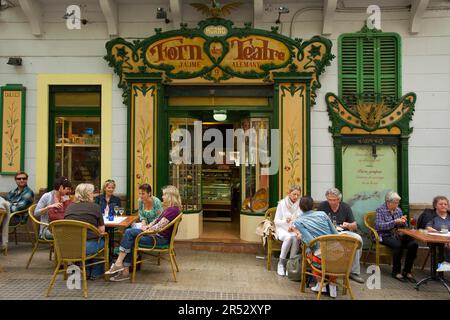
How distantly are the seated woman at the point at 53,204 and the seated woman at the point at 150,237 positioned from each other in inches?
48.7

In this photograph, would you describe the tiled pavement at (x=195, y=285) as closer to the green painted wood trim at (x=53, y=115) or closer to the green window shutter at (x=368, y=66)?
the green painted wood trim at (x=53, y=115)

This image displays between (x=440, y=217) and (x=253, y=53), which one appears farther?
(x=253, y=53)

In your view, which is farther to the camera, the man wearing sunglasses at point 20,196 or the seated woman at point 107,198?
the man wearing sunglasses at point 20,196

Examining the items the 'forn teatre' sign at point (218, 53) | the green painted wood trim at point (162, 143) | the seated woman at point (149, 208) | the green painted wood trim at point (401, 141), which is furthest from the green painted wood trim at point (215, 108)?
the seated woman at point (149, 208)

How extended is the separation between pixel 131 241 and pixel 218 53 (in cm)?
357

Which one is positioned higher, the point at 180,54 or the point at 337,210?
the point at 180,54

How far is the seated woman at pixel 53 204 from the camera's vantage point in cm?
551

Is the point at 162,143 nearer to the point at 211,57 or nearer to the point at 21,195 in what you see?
the point at 211,57

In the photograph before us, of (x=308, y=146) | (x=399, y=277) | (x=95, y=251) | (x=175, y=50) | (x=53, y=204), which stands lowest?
(x=399, y=277)

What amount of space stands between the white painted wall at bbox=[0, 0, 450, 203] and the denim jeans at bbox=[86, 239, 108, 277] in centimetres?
209

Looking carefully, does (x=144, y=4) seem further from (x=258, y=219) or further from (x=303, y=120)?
(x=258, y=219)

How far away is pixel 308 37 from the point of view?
677cm

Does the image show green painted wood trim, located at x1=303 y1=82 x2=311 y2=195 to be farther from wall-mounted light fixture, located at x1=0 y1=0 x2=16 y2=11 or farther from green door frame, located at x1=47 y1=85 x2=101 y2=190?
wall-mounted light fixture, located at x1=0 y1=0 x2=16 y2=11

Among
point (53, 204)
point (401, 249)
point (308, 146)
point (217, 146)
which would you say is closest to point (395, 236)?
point (401, 249)
